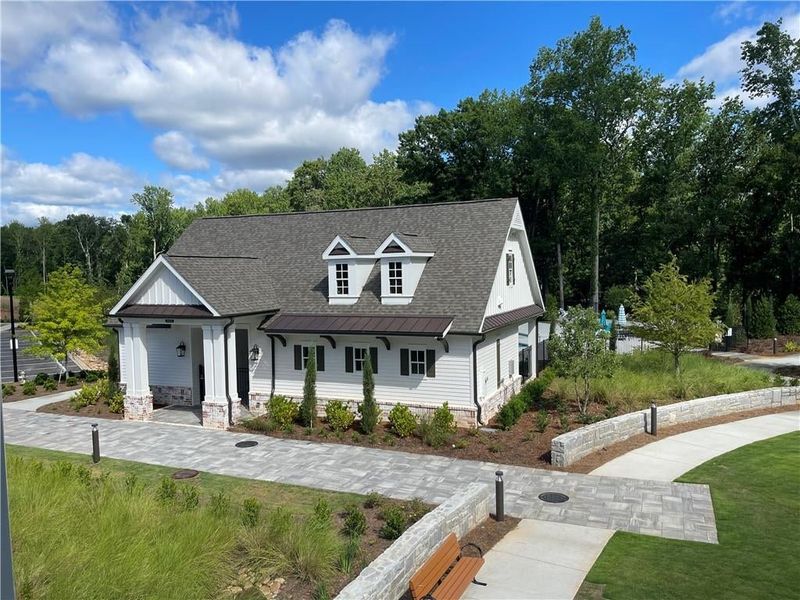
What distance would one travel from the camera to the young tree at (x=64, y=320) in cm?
2628

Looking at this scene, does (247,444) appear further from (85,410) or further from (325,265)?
(85,410)

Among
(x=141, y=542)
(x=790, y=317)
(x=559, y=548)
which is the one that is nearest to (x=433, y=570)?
(x=559, y=548)

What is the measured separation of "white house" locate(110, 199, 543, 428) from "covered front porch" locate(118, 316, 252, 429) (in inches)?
1.8

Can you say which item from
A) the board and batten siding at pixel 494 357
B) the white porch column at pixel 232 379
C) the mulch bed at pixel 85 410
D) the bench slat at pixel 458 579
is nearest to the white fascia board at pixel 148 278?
the white porch column at pixel 232 379

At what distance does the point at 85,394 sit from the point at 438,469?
16.0 metres

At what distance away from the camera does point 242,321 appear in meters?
21.0

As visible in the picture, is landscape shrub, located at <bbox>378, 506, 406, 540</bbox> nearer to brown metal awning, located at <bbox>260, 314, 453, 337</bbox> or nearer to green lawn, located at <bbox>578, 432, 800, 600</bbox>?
green lawn, located at <bbox>578, 432, 800, 600</bbox>

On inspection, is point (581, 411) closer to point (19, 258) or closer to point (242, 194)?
point (242, 194)

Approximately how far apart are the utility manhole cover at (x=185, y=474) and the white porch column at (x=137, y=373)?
6706 mm

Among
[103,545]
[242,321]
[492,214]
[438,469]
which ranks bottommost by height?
[438,469]

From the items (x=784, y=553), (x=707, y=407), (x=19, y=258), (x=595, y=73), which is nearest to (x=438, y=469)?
(x=784, y=553)

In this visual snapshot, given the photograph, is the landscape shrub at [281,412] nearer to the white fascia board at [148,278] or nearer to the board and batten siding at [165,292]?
the white fascia board at [148,278]

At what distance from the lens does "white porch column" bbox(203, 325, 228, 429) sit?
19891 mm

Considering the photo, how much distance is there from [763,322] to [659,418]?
23.6 m
